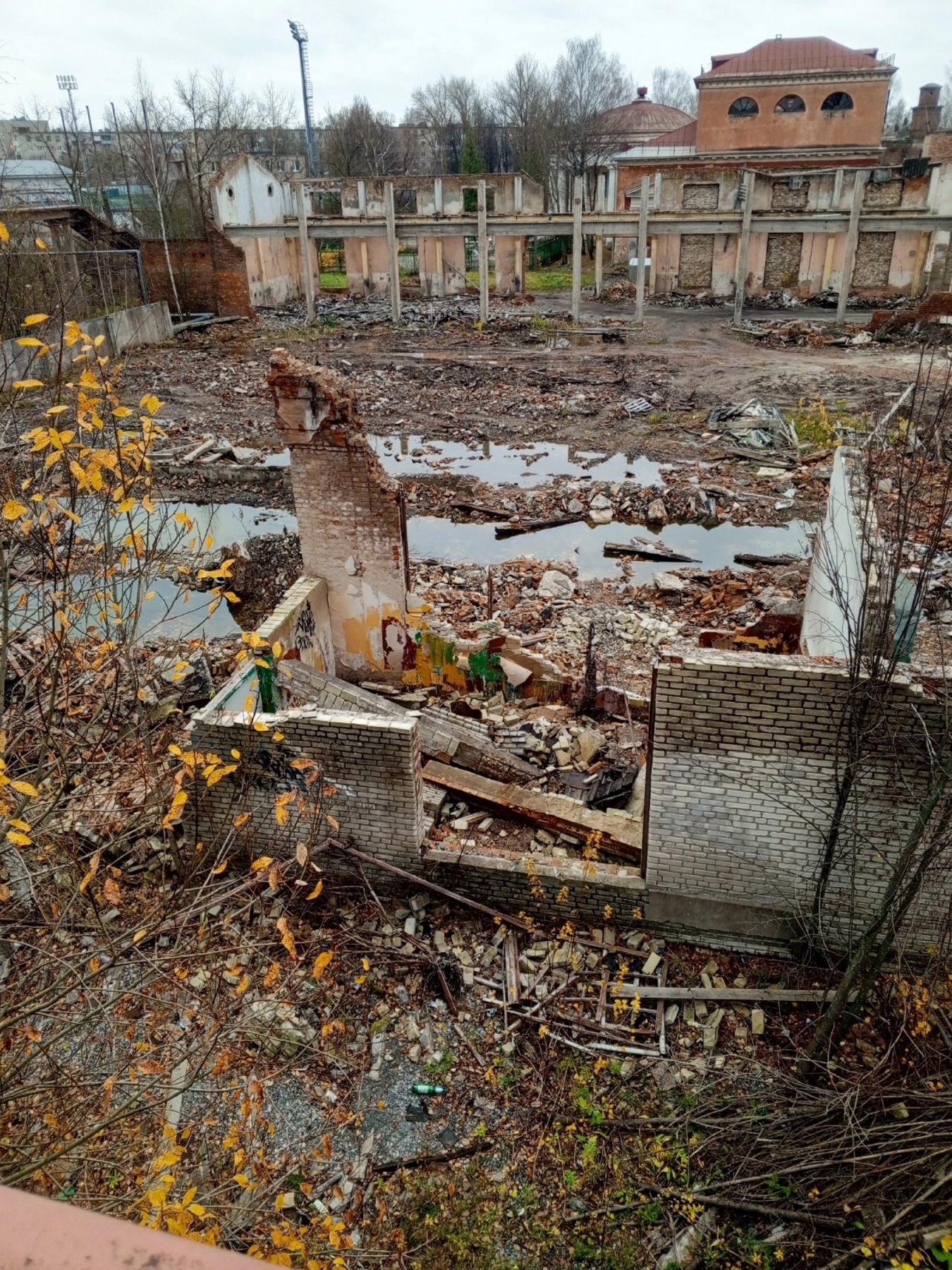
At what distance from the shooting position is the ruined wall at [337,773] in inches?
237

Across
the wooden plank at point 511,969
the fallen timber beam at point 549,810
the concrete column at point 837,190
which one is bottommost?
the wooden plank at point 511,969

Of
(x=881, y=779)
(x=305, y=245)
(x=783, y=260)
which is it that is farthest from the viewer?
(x=783, y=260)

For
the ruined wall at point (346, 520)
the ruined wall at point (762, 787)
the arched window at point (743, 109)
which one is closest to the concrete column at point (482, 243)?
the arched window at point (743, 109)

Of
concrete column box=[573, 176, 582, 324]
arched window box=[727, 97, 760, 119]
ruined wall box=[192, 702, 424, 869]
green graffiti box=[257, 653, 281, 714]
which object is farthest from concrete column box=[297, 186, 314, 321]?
ruined wall box=[192, 702, 424, 869]

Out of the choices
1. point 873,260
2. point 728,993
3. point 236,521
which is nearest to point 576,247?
point 873,260

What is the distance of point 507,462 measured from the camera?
18047mm

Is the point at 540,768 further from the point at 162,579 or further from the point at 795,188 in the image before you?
the point at 795,188

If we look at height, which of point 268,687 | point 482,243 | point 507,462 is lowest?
point 507,462

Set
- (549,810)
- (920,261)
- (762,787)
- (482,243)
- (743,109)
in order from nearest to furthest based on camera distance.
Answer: (762,787)
(549,810)
(482,243)
(920,261)
(743,109)

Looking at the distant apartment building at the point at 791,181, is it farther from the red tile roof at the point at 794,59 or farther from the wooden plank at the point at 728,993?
the wooden plank at the point at 728,993

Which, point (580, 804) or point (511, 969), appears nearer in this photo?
point (511, 969)

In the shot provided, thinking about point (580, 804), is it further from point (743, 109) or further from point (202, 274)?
point (743, 109)

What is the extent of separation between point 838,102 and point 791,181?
1006 centimetres

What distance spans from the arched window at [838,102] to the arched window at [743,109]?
2.99 metres
